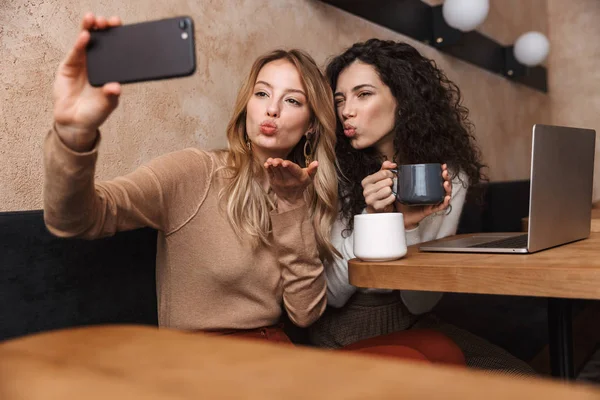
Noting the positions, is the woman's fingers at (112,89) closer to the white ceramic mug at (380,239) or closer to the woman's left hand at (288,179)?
the woman's left hand at (288,179)

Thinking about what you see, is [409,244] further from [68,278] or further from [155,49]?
[155,49]

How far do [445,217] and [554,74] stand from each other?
11.5 feet

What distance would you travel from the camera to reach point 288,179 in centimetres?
121

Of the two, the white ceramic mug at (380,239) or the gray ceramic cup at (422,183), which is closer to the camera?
the white ceramic mug at (380,239)

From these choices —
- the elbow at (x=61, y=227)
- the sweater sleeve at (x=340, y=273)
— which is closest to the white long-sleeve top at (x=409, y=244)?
the sweater sleeve at (x=340, y=273)

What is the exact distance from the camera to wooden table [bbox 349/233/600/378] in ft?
3.05

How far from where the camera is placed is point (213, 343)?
0.46m

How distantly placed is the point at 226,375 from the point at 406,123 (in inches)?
58.3

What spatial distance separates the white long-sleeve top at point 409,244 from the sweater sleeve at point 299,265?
0.38ft

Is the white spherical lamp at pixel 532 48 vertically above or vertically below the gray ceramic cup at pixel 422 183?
above

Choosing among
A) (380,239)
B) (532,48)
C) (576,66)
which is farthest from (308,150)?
(576,66)

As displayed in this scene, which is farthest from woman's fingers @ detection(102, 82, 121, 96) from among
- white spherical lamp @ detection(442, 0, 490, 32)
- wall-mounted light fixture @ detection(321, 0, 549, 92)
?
white spherical lamp @ detection(442, 0, 490, 32)

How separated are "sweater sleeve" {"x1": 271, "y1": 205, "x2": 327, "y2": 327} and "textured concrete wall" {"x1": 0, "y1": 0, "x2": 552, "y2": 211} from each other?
429 mm

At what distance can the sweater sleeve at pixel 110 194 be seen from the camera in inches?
34.1
